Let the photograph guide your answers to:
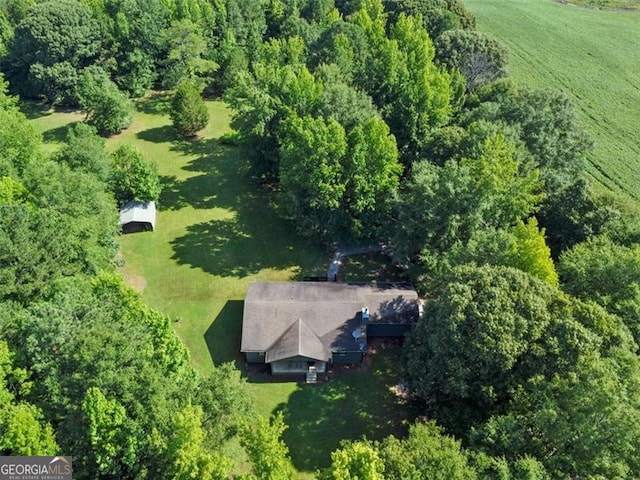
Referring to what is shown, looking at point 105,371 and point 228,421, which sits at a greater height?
point 105,371

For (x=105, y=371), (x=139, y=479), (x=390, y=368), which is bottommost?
(x=390, y=368)

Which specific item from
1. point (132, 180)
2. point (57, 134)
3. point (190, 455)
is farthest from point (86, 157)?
point (190, 455)

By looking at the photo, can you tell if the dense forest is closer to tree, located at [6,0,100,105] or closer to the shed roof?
tree, located at [6,0,100,105]

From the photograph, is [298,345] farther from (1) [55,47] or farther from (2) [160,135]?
(1) [55,47]

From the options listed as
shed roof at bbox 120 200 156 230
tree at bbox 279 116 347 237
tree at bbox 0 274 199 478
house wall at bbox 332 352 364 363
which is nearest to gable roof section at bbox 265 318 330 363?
house wall at bbox 332 352 364 363

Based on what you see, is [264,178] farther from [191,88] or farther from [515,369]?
[515,369]

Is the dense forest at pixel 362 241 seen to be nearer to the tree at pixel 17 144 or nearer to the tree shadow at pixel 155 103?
the tree at pixel 17 144

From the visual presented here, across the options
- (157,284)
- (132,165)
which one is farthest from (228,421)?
(132,165)

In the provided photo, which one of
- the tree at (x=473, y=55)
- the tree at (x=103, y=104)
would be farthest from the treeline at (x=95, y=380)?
the tree at (x=473, y=55)
